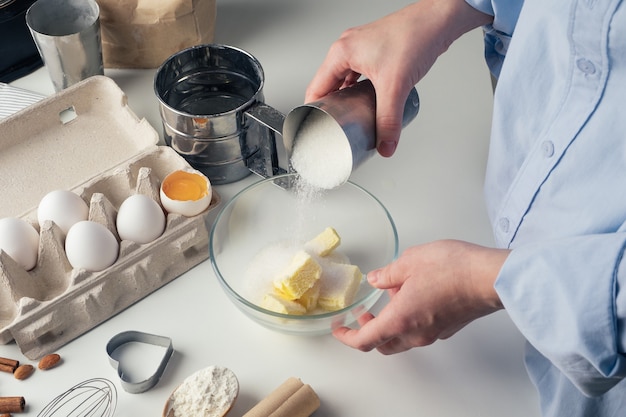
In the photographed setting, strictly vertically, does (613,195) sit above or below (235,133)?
above

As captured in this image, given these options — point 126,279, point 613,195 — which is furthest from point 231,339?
point 613,195

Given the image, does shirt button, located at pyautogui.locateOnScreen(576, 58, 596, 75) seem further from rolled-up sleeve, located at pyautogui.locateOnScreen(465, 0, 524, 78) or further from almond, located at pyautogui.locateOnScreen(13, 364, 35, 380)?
almond, located at pyautogui.locateOnScreen(13, 364, 35, 380)

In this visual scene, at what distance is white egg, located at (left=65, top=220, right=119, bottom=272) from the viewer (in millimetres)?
1044

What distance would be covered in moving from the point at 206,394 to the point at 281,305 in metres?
0.16

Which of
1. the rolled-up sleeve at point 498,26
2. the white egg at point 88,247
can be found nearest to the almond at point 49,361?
the white egg at point 88,247

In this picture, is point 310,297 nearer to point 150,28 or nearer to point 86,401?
point 86,401

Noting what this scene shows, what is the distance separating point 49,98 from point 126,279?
0.42 metres

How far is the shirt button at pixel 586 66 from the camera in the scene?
864 mm

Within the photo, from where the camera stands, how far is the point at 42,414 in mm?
971

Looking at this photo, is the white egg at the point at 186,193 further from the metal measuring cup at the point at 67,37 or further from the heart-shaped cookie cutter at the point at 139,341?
the metal measuring cup at the point at 67,37


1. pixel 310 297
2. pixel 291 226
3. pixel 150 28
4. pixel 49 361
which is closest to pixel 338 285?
pixel 310 297

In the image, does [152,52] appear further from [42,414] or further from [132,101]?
[42,414]

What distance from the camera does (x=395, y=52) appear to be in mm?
1040

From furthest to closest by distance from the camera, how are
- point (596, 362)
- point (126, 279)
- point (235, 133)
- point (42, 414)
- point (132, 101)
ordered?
point (132, 101) < point (235, 133) < point (126, 279) < point (42, 414) < point (596, 362)
